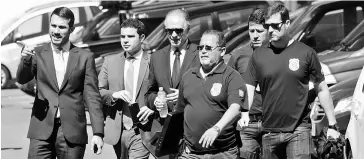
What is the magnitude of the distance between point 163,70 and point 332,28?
19.8 ft

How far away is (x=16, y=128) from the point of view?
15.6 meters

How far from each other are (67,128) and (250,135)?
1.92m

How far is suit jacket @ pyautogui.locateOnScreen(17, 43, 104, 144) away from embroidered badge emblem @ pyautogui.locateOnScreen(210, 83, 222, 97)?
1105 mm

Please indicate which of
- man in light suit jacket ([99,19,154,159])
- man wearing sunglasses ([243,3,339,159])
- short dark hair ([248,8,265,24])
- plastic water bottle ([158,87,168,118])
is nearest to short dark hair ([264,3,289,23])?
man wearing sunglasses ([243,3,339,159])

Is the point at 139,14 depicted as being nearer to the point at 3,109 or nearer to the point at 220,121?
the point at 3,109

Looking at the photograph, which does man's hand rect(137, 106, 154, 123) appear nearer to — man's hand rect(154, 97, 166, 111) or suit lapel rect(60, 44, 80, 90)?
man's hand rect(154, 97, 166, 111)

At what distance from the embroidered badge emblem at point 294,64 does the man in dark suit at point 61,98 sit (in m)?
1.71

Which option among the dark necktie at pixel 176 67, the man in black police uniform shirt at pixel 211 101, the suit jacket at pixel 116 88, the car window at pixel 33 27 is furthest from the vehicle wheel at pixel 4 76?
the man in black police uniform shirt at pixel 211 101

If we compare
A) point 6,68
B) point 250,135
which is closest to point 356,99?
point 250,135

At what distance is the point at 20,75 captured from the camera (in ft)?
27.0

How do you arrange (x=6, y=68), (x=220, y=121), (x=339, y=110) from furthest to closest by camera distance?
(x=6, y=68) < (x=339, y=110) < (x=220, y=121)

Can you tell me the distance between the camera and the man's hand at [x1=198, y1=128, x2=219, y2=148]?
24.6 feet

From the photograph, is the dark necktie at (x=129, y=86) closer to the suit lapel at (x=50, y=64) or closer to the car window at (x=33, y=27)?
the suit lapel at (x=50, y=64)

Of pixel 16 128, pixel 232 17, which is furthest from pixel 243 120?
pixel 232 17
